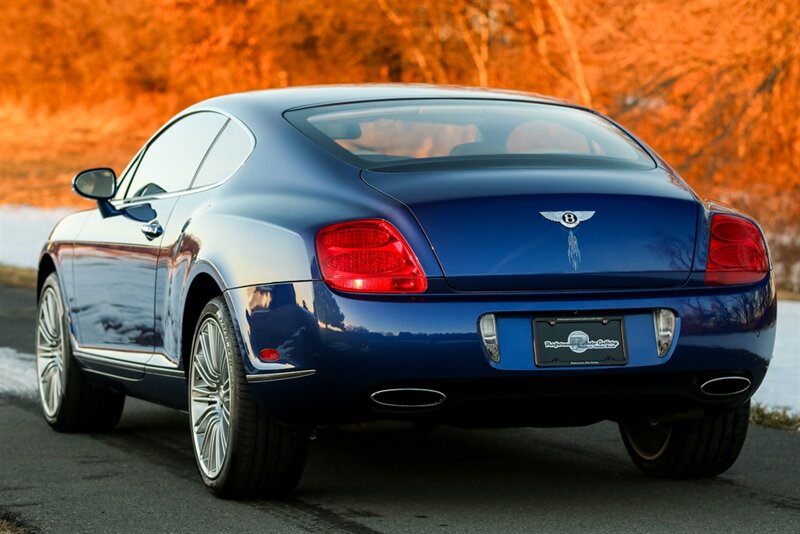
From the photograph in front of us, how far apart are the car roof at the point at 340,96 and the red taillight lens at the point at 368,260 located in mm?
1168

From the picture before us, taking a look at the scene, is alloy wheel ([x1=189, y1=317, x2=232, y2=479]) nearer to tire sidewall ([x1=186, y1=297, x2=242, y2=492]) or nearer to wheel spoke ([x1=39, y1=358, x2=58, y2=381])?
tire sidewall ([x1=186, y1=297, x2=242, y2=492])

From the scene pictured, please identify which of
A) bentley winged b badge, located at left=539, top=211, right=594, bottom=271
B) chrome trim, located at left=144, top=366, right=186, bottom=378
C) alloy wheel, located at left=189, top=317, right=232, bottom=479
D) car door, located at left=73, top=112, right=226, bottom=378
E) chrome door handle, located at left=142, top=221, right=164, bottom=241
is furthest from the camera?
car door, located at left=73, top=112, right=226, bottom=378

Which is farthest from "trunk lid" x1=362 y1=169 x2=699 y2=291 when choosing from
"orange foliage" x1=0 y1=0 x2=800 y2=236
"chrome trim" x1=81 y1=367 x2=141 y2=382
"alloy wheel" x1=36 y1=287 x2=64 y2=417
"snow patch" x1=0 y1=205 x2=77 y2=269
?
"snow patch" x1=0 y1=205 x2=77 y2=269

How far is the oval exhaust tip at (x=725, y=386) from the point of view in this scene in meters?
5.38

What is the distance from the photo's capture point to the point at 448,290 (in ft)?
16.6

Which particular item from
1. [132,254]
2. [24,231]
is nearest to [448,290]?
[132,254]

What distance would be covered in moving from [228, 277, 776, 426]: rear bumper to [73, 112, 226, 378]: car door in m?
1.25

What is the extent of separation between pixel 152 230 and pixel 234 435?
4.40 ft

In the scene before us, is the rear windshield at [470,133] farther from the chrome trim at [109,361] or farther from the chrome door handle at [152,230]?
the chrome trim at [109,361]

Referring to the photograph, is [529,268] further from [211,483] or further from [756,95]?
[756,95]

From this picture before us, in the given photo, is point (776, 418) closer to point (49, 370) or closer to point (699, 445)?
point (699, 445)

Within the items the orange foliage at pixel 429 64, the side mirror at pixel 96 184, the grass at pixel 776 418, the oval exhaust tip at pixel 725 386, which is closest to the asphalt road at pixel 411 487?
the grass at pixel 776 418

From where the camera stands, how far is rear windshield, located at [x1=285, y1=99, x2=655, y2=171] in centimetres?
579

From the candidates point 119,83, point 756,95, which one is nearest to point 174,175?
point 756,95
